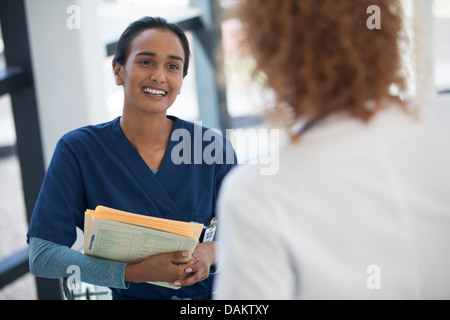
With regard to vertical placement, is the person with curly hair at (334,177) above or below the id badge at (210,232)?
above

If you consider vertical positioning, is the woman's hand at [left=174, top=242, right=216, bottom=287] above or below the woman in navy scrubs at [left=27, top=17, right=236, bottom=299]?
below

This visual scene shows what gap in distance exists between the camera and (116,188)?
45.4 inches

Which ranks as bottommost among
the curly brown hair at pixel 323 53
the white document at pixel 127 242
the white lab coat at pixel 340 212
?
the white document at pixel 127 242

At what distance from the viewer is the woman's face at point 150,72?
3.94 feet

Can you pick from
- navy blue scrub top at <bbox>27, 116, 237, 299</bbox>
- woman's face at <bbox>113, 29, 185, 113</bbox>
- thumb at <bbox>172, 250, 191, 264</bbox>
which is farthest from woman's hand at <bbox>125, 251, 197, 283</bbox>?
woman's face at <bbox>113, 29, 185, 113</bbox>

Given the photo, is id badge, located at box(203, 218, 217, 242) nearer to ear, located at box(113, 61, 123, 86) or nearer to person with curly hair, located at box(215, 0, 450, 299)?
ear, located at box(113, 61, 123, 86)

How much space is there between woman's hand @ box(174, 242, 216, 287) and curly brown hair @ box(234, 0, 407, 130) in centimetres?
61

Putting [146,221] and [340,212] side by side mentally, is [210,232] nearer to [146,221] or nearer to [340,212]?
[146,221]

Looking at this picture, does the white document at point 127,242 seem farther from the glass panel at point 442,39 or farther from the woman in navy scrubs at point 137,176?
the glass panel at point 442,39

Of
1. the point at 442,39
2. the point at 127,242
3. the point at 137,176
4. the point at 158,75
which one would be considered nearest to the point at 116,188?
the point at 137,176

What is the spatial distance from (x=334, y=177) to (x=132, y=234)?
54cm

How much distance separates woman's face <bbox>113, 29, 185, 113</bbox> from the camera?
3.94ft

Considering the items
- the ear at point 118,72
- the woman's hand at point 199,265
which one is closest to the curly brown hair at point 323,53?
the woman's hand at point 199,265
